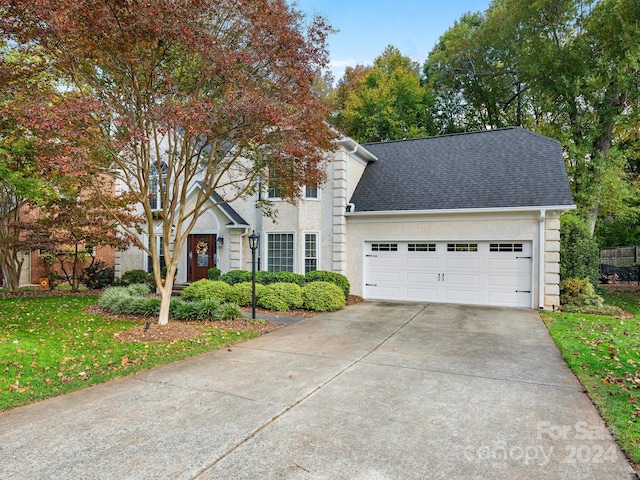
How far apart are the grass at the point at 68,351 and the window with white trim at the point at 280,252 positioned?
560 centimetres

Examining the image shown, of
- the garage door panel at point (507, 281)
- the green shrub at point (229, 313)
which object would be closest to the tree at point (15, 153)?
the green shrub at point (229, 313)

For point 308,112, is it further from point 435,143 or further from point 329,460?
point 435,143

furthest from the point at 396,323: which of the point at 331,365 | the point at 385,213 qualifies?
the point at 385,213

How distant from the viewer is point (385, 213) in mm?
13289

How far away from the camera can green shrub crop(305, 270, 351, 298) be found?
42.0ft

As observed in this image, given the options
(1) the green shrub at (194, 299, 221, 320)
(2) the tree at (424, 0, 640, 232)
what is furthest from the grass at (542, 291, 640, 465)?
(2) the tree at (424, 0, 640, 232)

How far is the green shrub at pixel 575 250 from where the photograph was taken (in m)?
11.7

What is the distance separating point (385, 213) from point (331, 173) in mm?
2462

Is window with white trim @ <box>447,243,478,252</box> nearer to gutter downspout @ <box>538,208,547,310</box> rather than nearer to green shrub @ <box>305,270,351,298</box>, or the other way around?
gutter downspout @ <box>538,208,547,310</box>

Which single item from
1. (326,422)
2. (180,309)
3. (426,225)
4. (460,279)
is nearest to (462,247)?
(460,279)

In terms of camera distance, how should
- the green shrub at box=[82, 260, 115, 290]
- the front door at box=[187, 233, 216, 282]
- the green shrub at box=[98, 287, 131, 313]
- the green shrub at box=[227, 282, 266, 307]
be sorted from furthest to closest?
1. the green shrub at box=[82, 260, 115, 290]
2. the front door at box=[187, 233, 216, 282]
3. the green shrub at box=[227, 282, 266, 307]
4. the green shrub at box=[98, 287, 131, 313]

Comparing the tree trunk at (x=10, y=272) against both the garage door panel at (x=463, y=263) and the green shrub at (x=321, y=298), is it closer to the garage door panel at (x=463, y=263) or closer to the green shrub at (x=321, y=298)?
the green shrub at (x=321, y=298)

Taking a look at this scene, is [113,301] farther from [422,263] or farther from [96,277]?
[422,263]

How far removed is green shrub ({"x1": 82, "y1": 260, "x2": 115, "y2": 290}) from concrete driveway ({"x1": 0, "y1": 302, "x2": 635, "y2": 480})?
41.2 ft
